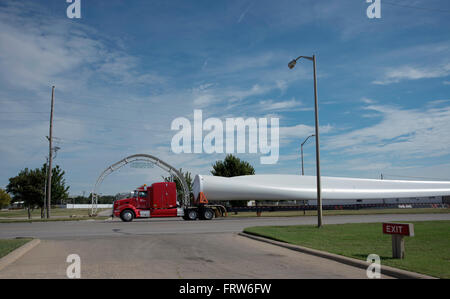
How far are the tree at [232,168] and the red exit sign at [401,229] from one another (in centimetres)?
5745

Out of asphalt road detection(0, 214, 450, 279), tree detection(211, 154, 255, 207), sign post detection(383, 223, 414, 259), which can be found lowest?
asphalt road detection(0, 214, 450, 279)

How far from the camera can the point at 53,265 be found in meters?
9.50

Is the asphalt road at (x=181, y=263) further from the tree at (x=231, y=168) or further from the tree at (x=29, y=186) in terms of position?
the tree at (x=231, y=168)

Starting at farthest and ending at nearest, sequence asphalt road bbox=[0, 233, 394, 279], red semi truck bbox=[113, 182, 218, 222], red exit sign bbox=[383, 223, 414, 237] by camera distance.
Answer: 1. red semi truck bbox=[113, 182, 218, 222]
2. red exit sign bbox=[383, 223, 414, 237]
3. asphalt road bbox=[0, 233, 394, 279]

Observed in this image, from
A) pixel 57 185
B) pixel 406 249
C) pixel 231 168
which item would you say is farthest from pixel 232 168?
pixel 406 249

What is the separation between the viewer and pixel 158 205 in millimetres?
34469

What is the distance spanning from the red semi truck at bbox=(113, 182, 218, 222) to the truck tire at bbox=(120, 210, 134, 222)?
0.65 ft

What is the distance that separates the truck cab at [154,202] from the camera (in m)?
34.0

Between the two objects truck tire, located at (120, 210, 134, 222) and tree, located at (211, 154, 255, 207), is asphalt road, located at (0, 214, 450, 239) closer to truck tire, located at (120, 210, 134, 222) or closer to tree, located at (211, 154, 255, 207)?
truck tire, located at (120, 210, 134, 222)

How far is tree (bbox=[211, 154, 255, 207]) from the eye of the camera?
6738cm

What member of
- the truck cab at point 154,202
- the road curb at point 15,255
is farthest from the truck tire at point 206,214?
the road curb at point 15,255

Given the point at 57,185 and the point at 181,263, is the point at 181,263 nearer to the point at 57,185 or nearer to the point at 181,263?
the point at 181,263

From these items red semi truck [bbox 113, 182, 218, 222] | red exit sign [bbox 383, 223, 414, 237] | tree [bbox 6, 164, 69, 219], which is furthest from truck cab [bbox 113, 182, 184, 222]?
red exit sign [bbox 383, 223, 414, 237]
